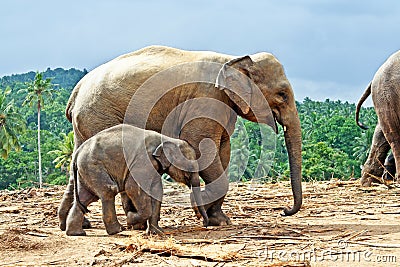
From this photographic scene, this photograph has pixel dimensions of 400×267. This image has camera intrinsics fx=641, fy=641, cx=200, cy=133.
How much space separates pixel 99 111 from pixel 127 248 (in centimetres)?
254

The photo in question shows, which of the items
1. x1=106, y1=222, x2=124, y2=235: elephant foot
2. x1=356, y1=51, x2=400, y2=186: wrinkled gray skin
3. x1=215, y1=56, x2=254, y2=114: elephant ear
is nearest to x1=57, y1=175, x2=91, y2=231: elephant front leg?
x1=106, y1=222, x2=124, y2=235: elephant foot

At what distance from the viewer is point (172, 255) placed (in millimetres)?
5121

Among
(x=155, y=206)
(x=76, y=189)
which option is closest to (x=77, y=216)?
(x=76, y=189)

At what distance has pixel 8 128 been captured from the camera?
46500 millimetres

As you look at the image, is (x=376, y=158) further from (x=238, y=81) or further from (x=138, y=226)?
(x=138, y=226)

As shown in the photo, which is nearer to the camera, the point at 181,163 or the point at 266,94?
the point at 181,163

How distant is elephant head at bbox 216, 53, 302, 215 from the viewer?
23.5 feet

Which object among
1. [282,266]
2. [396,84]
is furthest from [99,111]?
[396,84]

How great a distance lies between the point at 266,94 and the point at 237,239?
2.05 m

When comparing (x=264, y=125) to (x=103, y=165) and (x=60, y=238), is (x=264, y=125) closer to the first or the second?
(x=103, y=165)

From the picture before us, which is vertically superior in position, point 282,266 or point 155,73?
point 155,73

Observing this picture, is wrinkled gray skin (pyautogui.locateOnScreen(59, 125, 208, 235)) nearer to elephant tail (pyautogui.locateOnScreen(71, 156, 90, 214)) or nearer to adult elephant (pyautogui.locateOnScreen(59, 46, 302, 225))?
elephant tail (pyautogui.locateOnScreen(71, 156, 90, 214))

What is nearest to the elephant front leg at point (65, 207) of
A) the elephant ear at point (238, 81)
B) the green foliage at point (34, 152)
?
the elephant ear at point (238, 81)

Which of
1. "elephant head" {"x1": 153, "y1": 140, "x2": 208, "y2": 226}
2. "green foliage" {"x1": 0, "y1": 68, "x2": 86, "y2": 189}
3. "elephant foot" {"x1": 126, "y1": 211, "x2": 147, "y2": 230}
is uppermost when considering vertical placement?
"elephant head" {"x1": 153, "y1": 140, "x2": 208, "y2": 226}
